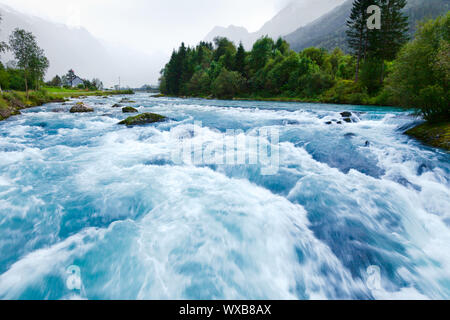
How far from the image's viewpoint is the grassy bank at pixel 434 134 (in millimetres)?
8858

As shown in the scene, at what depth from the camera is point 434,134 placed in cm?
968

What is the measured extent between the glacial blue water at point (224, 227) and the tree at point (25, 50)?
38.2m

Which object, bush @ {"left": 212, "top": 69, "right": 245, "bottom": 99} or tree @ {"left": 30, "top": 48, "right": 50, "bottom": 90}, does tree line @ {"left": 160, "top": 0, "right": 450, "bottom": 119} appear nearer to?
bush @ {"left": 212, "top": 69, "right": 245, "bottom": 99}

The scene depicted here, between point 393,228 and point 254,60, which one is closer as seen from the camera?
point 393,228

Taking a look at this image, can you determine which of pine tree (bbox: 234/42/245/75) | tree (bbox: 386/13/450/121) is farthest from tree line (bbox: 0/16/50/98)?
pine tree (bbox: 234/42/245/75)

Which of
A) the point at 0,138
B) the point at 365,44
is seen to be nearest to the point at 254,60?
the point at 365,44

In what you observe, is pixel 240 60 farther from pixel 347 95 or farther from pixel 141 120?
pixel 141 120

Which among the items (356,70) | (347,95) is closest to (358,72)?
(356,70)

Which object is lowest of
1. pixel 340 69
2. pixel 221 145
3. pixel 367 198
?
pixel 367 198

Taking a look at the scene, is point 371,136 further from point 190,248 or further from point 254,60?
point 254,60

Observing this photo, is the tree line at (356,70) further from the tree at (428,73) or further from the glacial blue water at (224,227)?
the glacial blue water at (224,227)

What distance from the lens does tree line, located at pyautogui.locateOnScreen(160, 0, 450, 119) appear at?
10.6 metres

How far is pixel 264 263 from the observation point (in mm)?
3521

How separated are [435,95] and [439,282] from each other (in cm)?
1084
